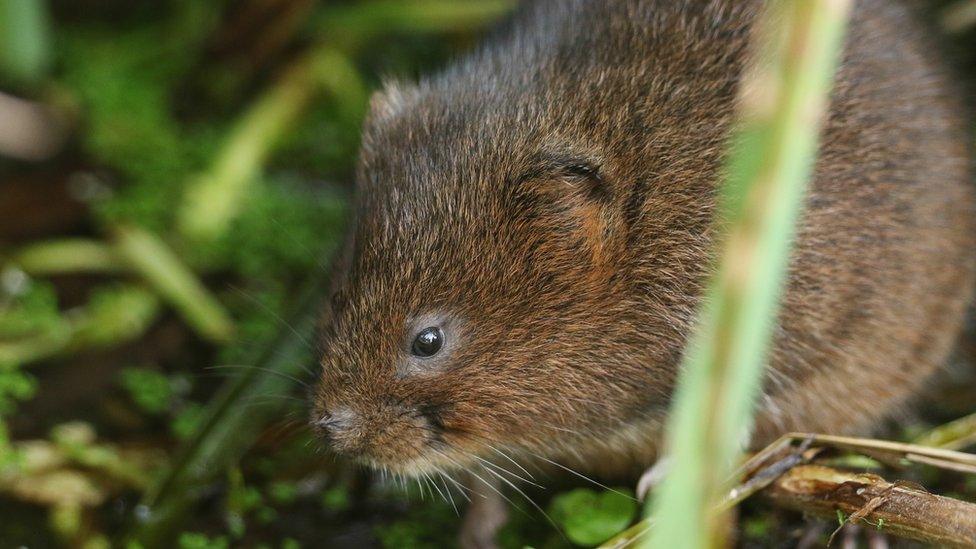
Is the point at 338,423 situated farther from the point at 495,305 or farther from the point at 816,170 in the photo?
the point at 816,170

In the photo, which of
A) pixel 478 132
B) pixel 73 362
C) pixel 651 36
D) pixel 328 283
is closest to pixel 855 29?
pixel 651 36

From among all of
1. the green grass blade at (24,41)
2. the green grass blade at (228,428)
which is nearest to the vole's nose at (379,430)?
the green grass blade at (228,428)

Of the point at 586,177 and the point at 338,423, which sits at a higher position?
the point at 586,177

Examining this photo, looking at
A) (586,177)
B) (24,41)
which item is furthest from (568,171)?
(24,41)

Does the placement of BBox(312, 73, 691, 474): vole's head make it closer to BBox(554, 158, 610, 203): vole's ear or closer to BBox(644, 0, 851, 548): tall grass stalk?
BBox(554, 158, 610, 203): vole's ear

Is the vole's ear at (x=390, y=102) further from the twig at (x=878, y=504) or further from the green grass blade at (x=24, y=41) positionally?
the green grass blade at (x=24, y=41)

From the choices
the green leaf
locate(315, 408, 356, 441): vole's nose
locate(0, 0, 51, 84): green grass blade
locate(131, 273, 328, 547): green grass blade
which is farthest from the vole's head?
locate(0, 0, 51, 84): green grass blade

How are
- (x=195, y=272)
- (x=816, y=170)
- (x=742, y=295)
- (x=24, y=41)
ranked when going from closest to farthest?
(x=742, y=295)
(x=816, y=170)
(x=195, y=272)
(x=24, y=41)
